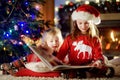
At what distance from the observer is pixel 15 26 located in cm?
202

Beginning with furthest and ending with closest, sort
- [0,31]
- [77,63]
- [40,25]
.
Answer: [40,25] → [0,31] → [77,63]

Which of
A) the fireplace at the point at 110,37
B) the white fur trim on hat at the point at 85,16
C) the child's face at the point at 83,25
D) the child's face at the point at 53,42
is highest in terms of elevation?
the white fur trim on hat at the point at 85,16

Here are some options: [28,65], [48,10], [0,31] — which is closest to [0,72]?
[28,65]

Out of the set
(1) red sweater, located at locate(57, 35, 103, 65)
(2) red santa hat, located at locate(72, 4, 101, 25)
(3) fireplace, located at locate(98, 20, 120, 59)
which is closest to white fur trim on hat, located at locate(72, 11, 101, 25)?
(2) red santa hat, located at locate(72, 4, 101, 25)

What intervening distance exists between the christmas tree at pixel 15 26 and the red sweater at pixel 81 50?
1.34 ft

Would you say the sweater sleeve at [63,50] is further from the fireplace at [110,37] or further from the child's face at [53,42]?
the fireplace at [110,37]

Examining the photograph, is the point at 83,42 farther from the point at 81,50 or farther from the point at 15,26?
the point at 15,26

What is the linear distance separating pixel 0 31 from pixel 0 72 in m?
0.34

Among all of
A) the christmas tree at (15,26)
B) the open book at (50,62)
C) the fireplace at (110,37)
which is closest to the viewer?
the open book at (50,62)

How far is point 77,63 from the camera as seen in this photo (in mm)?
1721

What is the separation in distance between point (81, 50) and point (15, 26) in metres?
0.56

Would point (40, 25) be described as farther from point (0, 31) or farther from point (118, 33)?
point (118, 33)

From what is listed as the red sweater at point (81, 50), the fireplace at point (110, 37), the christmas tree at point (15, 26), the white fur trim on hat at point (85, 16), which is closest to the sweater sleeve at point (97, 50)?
the red sweater at point (81, 50)

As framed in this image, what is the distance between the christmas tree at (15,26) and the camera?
78.5 inches
